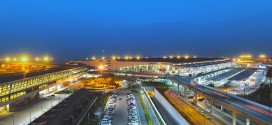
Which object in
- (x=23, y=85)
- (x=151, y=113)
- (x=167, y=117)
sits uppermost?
(x=23, y=85)

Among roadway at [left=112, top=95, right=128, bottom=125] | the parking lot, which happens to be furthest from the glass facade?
roadway at [left=112, top=95, right=128, bottom=125]

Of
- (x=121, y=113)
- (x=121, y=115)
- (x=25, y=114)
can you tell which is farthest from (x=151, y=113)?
(x=25, y=114)

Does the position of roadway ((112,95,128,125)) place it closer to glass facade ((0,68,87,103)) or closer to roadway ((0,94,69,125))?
roadway ((0,94,69,125))

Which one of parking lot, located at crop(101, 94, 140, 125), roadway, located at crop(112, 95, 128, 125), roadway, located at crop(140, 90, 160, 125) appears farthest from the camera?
roadway, located at crop(140, 90, 160, 125)

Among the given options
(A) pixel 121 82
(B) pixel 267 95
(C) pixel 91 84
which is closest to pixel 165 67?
(A) pixel 121 82

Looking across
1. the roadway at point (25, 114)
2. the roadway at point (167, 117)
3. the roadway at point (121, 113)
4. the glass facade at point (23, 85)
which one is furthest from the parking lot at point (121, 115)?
the glass facade at point (23, 85)

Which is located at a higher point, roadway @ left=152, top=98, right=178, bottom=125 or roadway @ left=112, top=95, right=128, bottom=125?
roadway @ left=112, top=95, right=128, bottom=125

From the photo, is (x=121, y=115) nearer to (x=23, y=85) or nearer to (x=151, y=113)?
(x=151, y=113)

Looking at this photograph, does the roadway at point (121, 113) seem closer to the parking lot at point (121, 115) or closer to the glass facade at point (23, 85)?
the parking lot at point (121, 115)

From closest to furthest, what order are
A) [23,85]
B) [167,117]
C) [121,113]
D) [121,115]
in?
[121,115], [167,117], [121,113], [23,85]

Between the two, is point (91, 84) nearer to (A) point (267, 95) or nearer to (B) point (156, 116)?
(B) point (156, 116)

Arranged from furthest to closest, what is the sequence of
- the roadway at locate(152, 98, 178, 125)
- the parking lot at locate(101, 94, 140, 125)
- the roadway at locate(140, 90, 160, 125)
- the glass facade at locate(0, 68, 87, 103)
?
the glass facade at locate(0, 68, 87, 103) < the roadway at locate(152, 98, 178, 125) < the roadway at locate(140, 90, 160, 125) < the parking lot at locate(101, 94, 140, 125)
